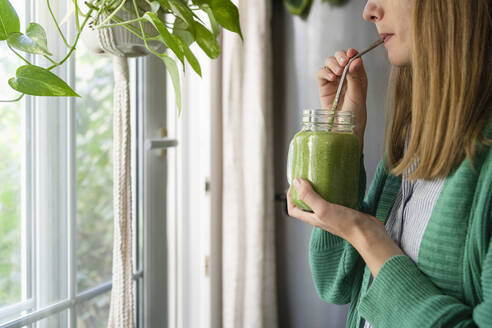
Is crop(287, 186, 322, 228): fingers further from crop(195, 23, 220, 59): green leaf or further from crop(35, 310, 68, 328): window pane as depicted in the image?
crop(35, 310, 68, 328): window pane

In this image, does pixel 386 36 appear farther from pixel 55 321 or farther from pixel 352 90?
pixel 55 321

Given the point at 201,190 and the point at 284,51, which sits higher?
the point at 284,51

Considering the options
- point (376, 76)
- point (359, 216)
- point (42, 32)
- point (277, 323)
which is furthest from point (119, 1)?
point (277, 323)

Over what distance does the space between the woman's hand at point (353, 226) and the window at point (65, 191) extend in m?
0.57

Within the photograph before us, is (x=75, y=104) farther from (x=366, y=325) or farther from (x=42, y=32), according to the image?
(x=366, y=325)

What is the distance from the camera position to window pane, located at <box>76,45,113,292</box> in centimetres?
100

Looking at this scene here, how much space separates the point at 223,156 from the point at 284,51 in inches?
16.9

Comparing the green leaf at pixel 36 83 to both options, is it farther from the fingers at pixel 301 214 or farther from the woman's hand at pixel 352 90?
the woman's hand at pixel 352 90

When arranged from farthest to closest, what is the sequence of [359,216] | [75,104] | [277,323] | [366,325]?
[277,323] → [75,104] → [366,325] → [359,216]

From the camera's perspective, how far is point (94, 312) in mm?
1070

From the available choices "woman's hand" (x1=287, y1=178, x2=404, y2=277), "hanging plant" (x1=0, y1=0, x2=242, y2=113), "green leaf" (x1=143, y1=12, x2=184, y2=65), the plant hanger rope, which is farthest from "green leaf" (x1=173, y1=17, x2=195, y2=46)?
"woman's hand" (x1=287, y1=178, x2=404, y2=277)

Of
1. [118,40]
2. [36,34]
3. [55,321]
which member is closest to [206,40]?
[118,40]

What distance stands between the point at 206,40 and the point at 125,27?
135 mm

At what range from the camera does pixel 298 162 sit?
660mm
